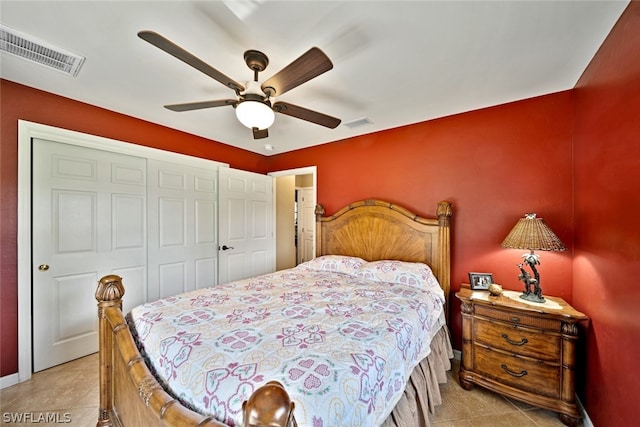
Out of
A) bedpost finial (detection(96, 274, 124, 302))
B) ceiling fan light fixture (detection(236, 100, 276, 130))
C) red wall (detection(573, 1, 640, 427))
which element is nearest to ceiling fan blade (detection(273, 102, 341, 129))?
ceiling fan light fixture (detection(236, 100, 276, 130))

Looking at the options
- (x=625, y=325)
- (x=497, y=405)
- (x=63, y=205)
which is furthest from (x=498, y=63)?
(x=63, y=205)

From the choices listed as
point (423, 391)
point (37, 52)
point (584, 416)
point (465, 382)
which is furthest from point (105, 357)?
point (584, 416)

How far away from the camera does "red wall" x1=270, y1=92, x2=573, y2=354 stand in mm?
2146

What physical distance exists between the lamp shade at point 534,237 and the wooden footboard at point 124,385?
2.23 m

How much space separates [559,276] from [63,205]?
445 cm

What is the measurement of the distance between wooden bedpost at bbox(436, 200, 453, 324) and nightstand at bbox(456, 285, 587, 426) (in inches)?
14.9

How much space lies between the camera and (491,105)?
96.2 inches

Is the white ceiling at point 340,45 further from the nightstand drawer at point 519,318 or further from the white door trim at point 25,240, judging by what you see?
the nightstand drawer at point 519,318

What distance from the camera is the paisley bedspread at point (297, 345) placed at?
3.07 ft

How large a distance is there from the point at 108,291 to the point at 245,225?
2271 millimetres

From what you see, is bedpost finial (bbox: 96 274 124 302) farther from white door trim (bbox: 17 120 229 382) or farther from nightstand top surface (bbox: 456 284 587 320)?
nightstand top surface (bbox: 456 284 587 320)

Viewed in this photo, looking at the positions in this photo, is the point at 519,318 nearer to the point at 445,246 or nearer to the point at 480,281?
the point at 480,281

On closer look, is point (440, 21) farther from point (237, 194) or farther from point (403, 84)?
point (237, 194)

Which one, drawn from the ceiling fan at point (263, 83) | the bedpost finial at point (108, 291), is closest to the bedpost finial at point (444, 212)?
the ceiling fan at point (263, 83)
